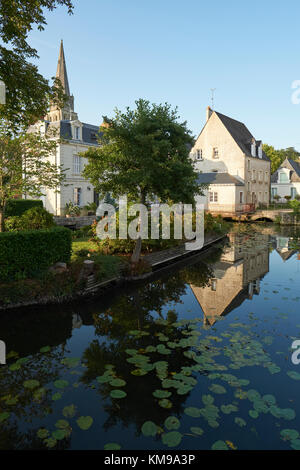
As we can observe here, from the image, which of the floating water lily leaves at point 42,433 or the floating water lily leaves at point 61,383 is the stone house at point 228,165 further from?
the floating water lily leaves at point 42,433

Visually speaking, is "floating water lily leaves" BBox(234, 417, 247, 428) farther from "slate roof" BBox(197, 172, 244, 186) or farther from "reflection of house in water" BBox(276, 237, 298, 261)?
"slate roof" BBox(197, 172, 244, 186)

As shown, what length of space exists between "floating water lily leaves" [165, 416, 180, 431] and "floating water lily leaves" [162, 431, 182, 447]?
0.14m

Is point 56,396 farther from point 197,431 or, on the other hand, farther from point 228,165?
point 228,165

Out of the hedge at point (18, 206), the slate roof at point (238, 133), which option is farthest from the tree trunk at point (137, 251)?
the slate roof at point (238, 133)

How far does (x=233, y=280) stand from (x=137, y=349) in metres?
8.08

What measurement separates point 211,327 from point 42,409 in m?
5.13

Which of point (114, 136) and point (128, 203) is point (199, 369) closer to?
point (114, 136)

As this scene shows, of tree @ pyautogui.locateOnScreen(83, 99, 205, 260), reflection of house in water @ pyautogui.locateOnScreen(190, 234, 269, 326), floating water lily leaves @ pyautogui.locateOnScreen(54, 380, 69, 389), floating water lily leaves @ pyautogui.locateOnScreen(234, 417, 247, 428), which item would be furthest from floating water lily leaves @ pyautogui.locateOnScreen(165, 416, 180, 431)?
tree @ pyautogui.locateOnScreen(83, 99, 205, 260)

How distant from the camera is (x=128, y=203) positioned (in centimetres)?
1659

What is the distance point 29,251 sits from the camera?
10773mm

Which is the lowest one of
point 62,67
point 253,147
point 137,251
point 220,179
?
point 137,251

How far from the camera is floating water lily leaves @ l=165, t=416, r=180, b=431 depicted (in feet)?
16.3

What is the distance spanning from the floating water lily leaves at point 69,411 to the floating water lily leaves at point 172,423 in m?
1.63

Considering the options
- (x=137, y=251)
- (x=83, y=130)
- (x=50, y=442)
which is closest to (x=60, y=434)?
(x=50, y=442)
